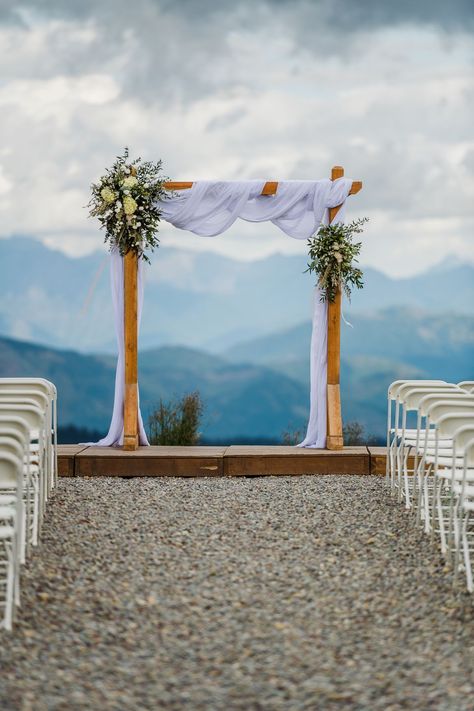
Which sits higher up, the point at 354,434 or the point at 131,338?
the point at 131,338

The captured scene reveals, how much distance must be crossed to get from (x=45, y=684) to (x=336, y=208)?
21.8 ft

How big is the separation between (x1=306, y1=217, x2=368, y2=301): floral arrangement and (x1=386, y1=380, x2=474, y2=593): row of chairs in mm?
1803

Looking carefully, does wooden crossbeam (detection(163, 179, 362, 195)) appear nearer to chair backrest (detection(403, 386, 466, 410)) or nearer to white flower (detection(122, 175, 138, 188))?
white flower (detection(122, 175, 138, 188))

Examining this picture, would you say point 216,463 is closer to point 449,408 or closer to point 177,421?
point 177,421

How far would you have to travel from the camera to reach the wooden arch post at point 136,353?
9.83 m

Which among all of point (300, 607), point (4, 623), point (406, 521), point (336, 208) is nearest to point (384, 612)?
point (300, 607)

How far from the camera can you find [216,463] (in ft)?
31.0

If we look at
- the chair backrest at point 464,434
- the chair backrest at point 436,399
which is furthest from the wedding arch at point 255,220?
the chair backrest at point 464,434

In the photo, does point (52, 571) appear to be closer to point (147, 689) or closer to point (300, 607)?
point (300, 607)

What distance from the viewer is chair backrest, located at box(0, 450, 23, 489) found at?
4.60 m

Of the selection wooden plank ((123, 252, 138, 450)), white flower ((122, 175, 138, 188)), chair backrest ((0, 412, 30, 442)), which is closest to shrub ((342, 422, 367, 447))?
wooden plank ((123, 252, 138, 450))

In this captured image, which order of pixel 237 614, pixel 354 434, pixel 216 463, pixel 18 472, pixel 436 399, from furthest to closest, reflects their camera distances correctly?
pixel 354 434 → pixel 216 463 → pixel 436 399 → pixel 237 614 → pixel 18 472

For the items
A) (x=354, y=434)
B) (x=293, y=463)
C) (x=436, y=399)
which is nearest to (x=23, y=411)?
(x=436, y=399)

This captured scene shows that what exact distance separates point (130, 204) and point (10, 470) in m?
5.16
